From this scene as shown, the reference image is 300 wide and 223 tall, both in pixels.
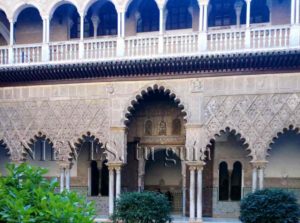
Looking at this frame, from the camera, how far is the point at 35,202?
9.91ft

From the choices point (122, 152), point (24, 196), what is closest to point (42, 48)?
point (122, 152)

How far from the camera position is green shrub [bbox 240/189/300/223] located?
9133 mm

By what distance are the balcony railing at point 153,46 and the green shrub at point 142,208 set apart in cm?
428

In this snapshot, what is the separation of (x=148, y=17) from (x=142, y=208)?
7.17m

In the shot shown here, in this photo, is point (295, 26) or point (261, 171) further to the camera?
point (261, 171)

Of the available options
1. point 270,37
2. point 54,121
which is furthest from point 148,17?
point 54,121

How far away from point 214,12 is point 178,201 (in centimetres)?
694

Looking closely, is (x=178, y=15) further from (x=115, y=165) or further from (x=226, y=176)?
(x=226, y=176)

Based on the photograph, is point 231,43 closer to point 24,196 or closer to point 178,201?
point 178,201

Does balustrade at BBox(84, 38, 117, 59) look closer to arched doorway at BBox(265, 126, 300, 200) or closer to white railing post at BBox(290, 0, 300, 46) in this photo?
white railing post at BBox(290, 0, 300, 46)

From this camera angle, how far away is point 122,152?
12.0 metres

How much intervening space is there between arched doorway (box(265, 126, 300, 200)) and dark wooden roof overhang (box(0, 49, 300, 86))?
2740 mm

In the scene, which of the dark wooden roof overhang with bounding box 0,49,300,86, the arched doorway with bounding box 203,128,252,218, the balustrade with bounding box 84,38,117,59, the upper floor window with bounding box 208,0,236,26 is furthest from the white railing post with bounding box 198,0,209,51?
the arched doorway with bounding box 203,128,252,218

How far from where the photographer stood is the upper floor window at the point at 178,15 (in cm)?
1349
